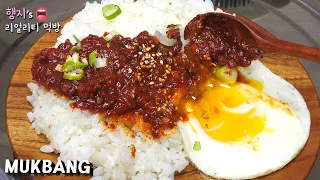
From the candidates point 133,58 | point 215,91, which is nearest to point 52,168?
point 133,58

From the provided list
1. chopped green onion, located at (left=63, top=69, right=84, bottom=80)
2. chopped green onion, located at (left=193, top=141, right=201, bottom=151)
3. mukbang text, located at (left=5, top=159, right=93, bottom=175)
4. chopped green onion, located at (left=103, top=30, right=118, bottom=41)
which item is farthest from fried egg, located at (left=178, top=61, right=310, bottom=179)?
chopped green onion, located at (left=103, top=30, right=118, bottom=41)

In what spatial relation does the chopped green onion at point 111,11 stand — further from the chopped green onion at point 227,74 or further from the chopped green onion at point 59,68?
the chopped green onion at point 227,74

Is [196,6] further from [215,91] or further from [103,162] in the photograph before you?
[103,162]

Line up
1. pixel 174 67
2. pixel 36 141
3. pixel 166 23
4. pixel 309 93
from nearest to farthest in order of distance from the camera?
pixel 36 141 → pixel 174 67 → pixel 309 93 → pixel 166 23

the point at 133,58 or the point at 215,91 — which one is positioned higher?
the point at 133,58

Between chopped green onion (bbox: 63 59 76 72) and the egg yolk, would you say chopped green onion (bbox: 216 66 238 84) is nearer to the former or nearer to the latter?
the egg yolk

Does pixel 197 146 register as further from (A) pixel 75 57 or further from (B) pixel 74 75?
(A) pixel 75 57

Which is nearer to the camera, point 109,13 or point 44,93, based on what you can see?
point 44,93
